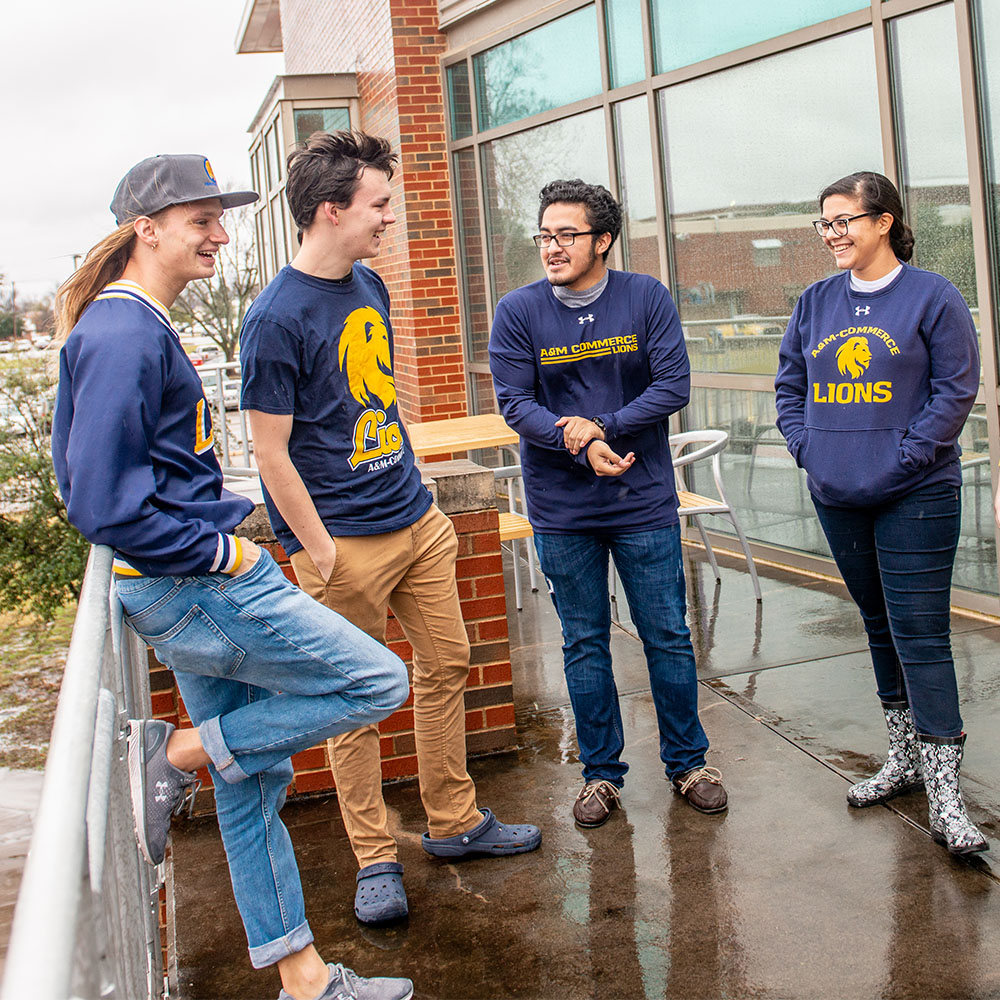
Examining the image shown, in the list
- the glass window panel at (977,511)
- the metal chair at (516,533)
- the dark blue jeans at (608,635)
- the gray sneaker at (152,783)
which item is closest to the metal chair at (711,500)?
the metal chair at (516,533)

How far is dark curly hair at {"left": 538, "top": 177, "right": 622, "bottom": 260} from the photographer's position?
353cm

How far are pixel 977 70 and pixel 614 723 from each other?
3.22m

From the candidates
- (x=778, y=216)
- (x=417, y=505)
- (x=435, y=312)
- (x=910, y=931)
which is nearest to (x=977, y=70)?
A: (x=778, y=216)

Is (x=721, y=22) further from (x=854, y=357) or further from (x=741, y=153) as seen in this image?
(x=854, y=357)

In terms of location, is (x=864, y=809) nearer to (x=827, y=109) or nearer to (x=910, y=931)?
(x=910, y=931)

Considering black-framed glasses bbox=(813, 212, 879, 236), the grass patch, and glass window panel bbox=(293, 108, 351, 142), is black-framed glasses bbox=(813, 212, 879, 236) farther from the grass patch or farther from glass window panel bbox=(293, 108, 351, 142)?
glass window panel bbox=(293, 108, 351, 142)

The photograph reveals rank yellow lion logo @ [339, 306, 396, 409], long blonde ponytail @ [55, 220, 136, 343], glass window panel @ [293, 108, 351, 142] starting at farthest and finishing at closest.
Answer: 1. glass window panel @ [293, 108, 351, 142]
2. yellow lion logo @ [339, 306, 396, 409]
3. long blonde ponytail @ [55, 220, 136, 343]

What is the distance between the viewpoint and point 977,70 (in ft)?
16.3

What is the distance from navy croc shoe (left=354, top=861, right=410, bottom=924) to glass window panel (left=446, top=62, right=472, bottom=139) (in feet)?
24.0

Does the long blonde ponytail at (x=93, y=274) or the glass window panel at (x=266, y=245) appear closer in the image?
the long blonde ponytail at (x=93, y=274)

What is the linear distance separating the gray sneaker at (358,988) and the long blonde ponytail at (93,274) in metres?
1.53

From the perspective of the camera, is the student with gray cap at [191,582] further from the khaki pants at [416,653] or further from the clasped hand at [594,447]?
the clasped hand at [594,447]

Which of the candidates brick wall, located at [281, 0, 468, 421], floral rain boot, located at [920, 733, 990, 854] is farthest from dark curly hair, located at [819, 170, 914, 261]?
brick wall, located at [281, 0, 468, 421]

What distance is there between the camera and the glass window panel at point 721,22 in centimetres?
602
